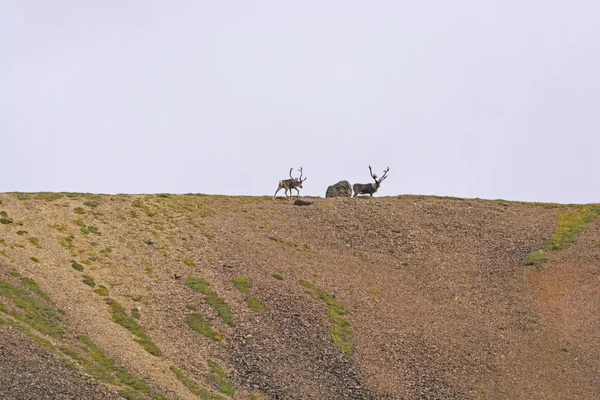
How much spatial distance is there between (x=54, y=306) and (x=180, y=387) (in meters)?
8.41

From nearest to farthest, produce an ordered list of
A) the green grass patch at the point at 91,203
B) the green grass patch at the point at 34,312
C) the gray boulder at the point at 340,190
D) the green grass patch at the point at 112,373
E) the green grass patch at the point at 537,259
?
the green grass patch at the point at 112,373 < the green grass patch at the point at 34,312 < the green grass patch at the point at 537,259 < the green grass patch at the point at 91,203 < the gray boulder at the point at 340,190

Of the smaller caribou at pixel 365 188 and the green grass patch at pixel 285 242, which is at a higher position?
the smaller caribou at pixel 365 188

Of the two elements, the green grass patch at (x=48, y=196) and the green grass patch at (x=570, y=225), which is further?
the green grass patch at (x=570, y=225)

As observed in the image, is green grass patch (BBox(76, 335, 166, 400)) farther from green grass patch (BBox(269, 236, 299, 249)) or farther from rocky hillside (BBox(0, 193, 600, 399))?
green grass patch (BBox(269, 236, 299, 249))

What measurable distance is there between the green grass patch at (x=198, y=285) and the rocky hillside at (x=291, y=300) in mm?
104

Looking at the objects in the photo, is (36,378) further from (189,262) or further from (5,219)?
(5,219)

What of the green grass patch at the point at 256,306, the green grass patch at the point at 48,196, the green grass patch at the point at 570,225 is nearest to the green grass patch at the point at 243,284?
the green grass patch at the point at 256,306

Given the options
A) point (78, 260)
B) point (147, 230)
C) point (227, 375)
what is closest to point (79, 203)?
point (147, 230)

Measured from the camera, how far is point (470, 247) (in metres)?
58.6

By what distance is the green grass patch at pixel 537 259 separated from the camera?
5603 cm

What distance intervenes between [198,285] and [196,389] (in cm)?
1062

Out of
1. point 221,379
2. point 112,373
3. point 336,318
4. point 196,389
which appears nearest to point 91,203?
point 336,318

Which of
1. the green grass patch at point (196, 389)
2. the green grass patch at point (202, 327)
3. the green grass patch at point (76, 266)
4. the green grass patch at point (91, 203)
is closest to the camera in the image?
the green grass patch at point (196, 389)

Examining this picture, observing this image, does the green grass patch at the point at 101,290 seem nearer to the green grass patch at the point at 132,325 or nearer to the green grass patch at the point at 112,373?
→ the green grass patch at the point at 132,325
